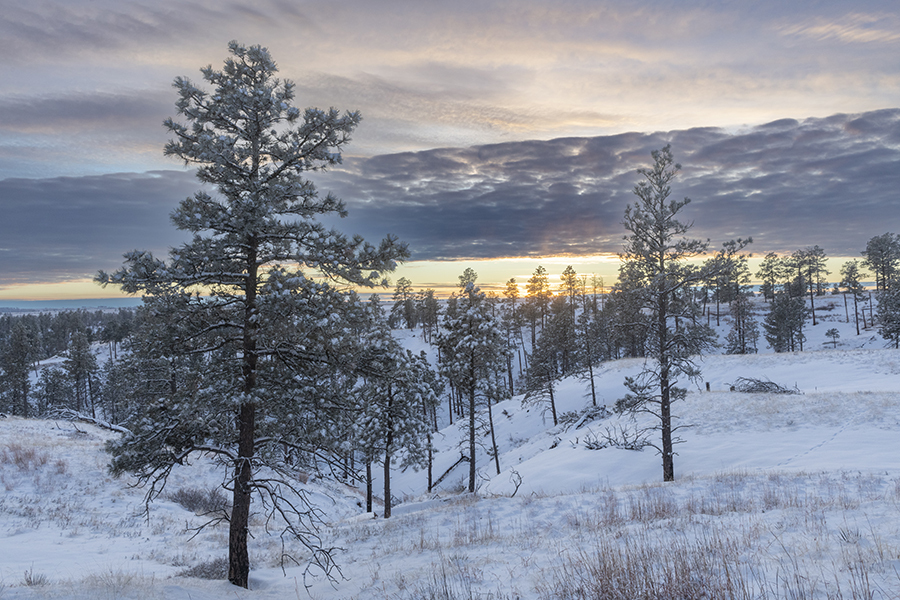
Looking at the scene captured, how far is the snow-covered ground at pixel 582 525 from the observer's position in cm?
545

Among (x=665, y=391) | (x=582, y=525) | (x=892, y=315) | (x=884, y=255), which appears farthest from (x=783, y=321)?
(x=582, y=525)

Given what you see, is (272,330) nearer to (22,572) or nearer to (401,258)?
(401,258)

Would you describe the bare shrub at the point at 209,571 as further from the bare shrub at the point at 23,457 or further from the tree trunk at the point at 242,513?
the bare shrub at the point at 23,457

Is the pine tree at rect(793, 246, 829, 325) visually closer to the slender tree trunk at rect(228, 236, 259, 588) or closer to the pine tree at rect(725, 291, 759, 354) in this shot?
the pine tree at rect(725, 291, 759, 354)

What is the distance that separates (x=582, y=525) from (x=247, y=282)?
9.25 m

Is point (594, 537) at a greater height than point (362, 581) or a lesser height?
greater

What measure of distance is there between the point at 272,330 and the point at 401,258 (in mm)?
2949

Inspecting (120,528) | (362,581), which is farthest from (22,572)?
(362,581)

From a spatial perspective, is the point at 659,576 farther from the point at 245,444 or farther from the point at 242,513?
the point at 242,513

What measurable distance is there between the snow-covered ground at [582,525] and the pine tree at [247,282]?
2.40 meters

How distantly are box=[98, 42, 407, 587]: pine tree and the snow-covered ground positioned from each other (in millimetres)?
2399

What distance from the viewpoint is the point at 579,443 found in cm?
2578

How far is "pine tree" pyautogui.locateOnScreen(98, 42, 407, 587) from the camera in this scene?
311 inches

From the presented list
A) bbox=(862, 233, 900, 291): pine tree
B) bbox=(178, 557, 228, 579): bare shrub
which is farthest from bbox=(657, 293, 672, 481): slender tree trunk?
bbox=(862, 233, 900, 291): pine tree
